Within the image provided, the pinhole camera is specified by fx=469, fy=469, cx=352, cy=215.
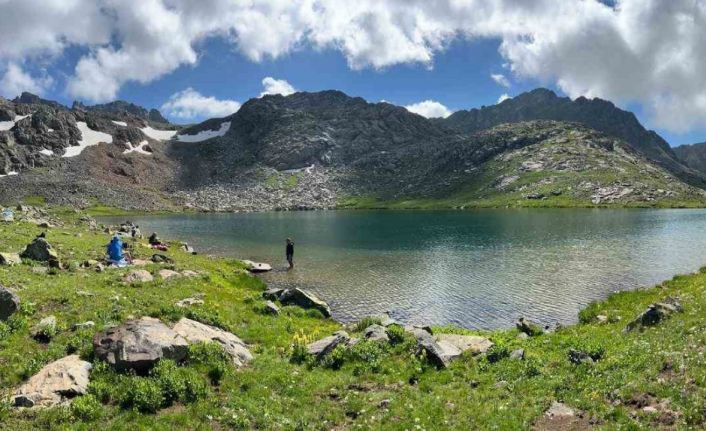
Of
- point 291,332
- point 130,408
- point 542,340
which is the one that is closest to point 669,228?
point 542,340

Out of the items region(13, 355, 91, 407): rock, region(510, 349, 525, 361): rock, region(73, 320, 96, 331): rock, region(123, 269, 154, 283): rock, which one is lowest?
region(510, 349, 525, 361): rock

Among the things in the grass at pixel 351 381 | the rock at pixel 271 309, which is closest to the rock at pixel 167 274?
the rock at pixel 271 309

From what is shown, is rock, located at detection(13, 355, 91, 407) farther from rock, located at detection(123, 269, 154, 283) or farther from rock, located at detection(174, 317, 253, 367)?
rock, located at detection(123, 269, 154, 283)

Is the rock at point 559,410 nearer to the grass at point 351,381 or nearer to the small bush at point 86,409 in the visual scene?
the grass at point 351,381

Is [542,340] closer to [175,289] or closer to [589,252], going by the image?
[175,289]

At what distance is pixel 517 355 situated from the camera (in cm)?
2062

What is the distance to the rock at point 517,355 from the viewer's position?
20408 millimetres

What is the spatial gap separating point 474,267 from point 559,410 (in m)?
46.1

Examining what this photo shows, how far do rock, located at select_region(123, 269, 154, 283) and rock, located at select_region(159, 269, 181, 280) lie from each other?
138 centimetres

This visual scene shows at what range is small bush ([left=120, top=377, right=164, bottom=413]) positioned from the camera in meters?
15.6

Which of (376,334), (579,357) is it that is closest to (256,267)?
(376,334)

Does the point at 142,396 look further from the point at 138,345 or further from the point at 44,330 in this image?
the point at 44,330

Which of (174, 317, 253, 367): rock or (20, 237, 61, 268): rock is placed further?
(20, 237, 61, 268): rock

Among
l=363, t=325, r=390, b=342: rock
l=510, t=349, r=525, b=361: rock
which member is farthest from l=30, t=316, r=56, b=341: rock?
l=510, t=349, r=525, b=361: rock
